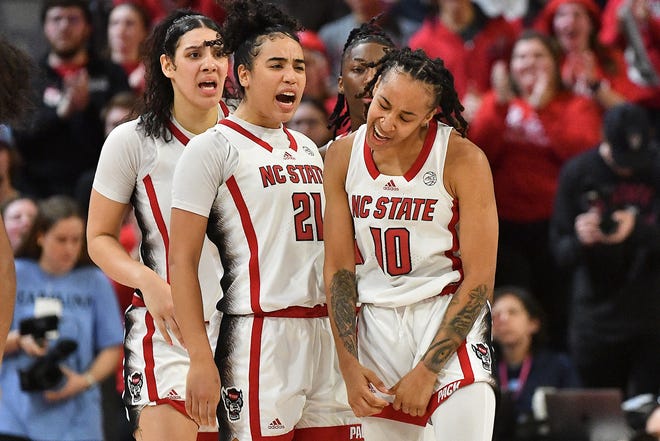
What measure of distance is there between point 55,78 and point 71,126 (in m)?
0.42

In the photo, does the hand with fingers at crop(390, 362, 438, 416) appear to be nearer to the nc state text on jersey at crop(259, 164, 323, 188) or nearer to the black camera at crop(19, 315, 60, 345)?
the nc state text on jersey at crop(259, 164, 323, 188)

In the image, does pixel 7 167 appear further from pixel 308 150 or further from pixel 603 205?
pixel 308 150

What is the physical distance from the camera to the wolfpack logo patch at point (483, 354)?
4.23 meters

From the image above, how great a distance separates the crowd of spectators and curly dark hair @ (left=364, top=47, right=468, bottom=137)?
237 cm

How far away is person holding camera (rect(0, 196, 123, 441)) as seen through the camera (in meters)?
6.75

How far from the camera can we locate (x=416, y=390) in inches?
164

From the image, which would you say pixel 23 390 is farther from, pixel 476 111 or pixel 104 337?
pixel 476 111

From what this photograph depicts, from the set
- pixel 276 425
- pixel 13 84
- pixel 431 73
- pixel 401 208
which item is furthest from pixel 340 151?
pixel 13 84

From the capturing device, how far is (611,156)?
770 centimetres

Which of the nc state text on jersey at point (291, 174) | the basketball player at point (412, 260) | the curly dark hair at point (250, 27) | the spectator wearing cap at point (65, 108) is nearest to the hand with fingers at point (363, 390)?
the basketball player at point (412, 260)

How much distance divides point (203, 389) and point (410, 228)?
93 centimetres

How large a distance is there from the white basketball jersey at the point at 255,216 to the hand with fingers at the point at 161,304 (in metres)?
0.21

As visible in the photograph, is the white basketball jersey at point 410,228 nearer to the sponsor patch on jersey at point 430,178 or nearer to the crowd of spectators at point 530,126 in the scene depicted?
the sponsor patch on jersey at point 430,178

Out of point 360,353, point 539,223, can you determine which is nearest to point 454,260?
point 360,353
